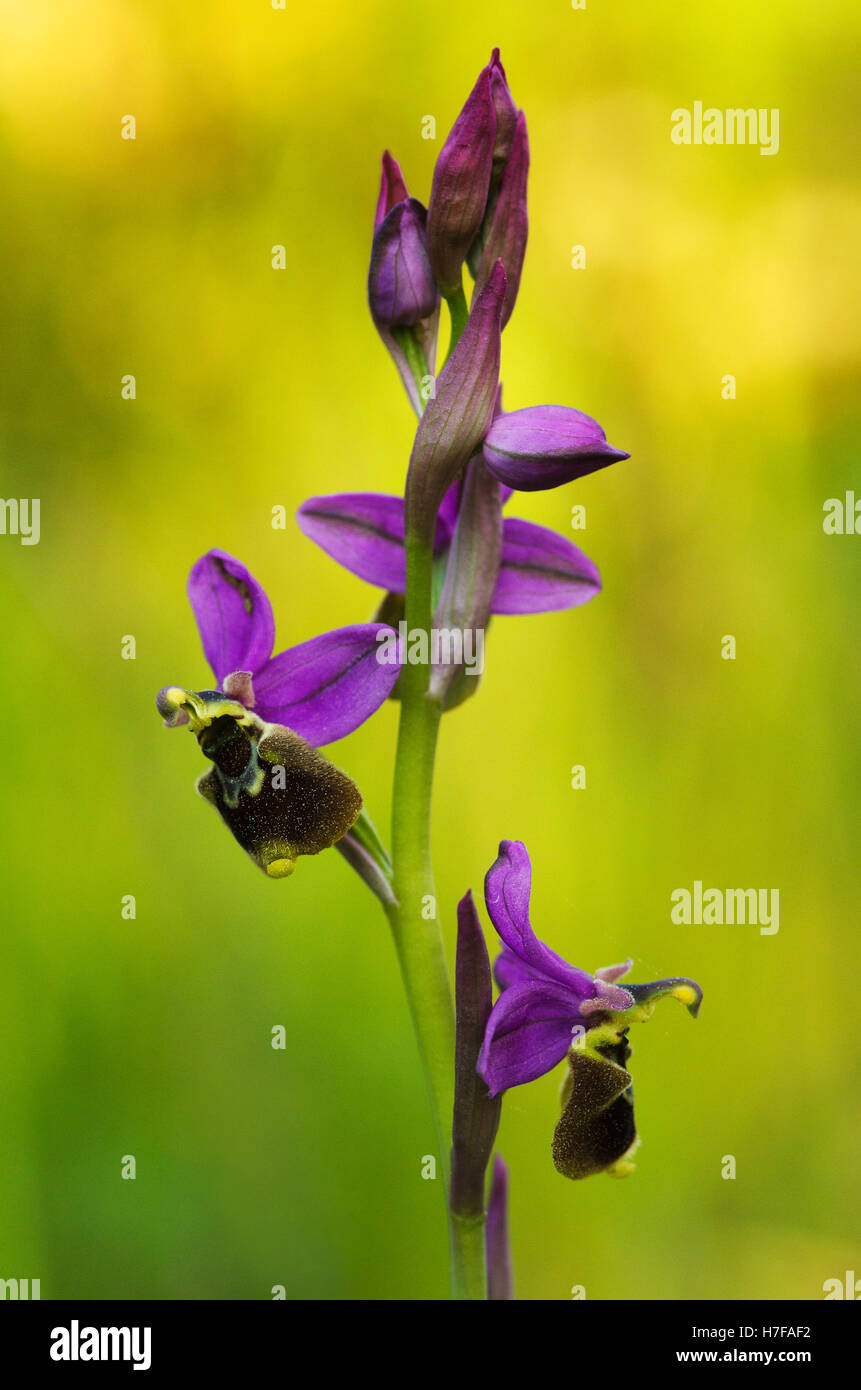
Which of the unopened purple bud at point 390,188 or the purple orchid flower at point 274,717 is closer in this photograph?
the purple orchid flower at point 274,717

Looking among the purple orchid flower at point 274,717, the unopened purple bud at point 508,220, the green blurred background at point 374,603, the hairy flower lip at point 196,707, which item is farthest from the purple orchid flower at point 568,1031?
the green blurred background at point 374,603

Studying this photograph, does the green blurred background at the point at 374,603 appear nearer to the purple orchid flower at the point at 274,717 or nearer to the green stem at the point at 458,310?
the purple orchid flower at the point at 274,717

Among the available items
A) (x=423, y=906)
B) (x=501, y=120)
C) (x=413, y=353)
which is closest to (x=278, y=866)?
(x=423, y=906)

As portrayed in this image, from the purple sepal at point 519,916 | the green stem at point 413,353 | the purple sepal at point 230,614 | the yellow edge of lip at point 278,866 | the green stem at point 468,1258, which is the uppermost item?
the green stem at point 413,353

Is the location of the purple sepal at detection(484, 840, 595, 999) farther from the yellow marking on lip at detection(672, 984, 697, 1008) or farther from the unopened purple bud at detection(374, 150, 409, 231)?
the unopened purple bud at detection(374, 150, 409, 231)
